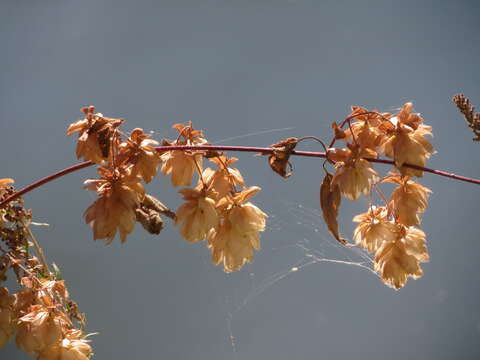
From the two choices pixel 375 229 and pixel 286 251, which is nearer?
pixel 375 229

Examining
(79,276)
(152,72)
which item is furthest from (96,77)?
(79,276)

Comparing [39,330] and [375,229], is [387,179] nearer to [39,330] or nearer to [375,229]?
[375,229]

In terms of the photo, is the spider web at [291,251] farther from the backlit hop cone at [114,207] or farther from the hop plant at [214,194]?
the backlit hop cone at [114,207]

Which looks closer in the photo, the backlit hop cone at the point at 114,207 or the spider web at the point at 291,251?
the backlit hop cone at the point at 114,207

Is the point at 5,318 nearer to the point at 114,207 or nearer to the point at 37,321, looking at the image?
the point at 37,321

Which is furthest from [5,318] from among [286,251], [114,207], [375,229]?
[286,251]

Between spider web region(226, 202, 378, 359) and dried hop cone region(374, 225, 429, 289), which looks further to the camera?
spider web region(226, 202, 378, 359)

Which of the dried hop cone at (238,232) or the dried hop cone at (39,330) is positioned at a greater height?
the dried hop cone at (238,232)

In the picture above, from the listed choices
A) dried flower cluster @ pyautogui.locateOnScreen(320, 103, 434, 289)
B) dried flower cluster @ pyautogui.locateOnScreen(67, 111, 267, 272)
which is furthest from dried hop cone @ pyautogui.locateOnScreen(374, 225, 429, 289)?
dried flower cluster @ pyautogui.locateOnScreen(67, 111, 267, 272)

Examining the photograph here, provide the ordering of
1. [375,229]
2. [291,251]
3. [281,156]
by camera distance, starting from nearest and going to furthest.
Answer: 1. [281,156]
2. [375,229]
3. [291,251]

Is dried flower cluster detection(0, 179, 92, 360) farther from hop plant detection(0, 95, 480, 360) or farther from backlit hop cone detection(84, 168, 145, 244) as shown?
backlit hop cone detection(84, 168, 145, 244)

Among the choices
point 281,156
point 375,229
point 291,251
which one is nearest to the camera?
point 281,156

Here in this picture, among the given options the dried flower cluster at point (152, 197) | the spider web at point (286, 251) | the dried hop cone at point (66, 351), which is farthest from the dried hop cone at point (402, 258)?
the spider web at point (286, 251)
